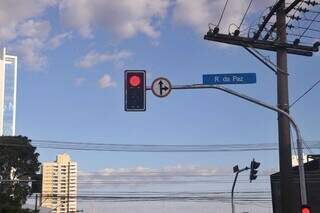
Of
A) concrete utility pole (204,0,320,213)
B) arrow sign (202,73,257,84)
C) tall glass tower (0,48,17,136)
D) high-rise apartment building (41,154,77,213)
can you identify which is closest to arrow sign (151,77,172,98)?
arrow sign (202,73,257,84)

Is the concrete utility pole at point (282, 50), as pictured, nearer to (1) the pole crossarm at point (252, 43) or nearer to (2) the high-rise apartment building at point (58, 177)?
(1) the pole crossarm at point (252, 43)

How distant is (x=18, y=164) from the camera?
7825 cm

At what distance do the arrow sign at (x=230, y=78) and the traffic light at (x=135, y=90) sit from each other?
2282mm

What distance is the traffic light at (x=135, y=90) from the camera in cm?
1872

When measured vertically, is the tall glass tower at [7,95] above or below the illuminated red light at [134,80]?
above

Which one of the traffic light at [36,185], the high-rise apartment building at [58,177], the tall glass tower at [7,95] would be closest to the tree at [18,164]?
the traffic light at [36,185]

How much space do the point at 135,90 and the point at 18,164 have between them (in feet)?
203

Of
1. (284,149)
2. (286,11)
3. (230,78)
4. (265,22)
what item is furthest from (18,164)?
(230,78)

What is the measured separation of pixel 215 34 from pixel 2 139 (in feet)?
177

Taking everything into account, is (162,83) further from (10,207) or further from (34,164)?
(34,164)

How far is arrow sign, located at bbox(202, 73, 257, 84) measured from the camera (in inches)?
801

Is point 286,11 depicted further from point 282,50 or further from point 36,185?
point 36,185

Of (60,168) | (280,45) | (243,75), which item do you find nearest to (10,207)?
(60,168)

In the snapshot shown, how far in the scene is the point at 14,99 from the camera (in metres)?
92.9
